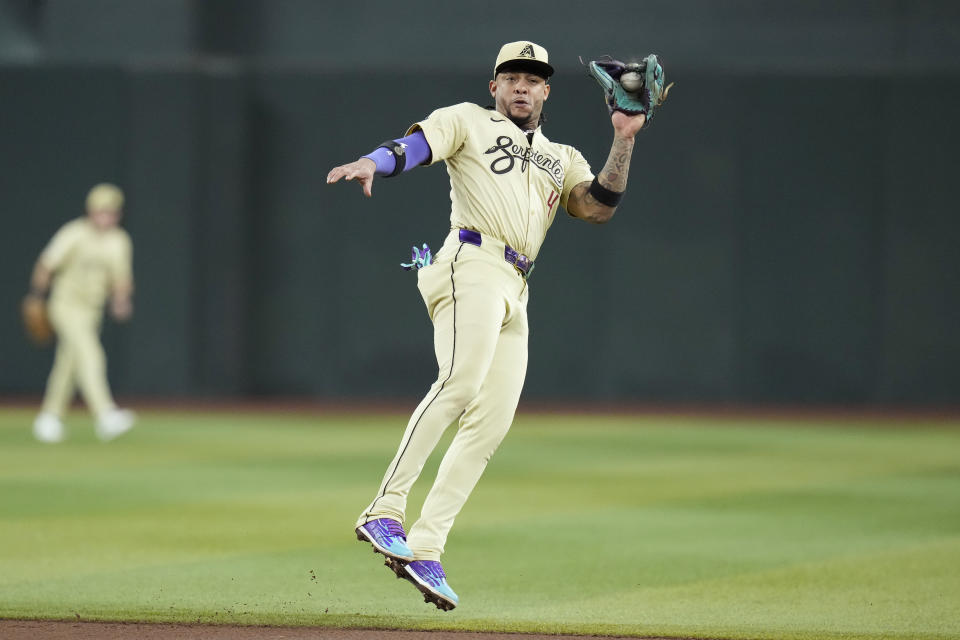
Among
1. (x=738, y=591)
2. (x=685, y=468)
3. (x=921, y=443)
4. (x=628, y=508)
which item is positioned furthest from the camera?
(x=921, y=443)

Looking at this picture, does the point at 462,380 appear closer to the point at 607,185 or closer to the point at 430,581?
the point at 430,581

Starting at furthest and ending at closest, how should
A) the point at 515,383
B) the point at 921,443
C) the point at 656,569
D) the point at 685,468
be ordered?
the point at 921,443 → the point at 685,468 → the point at 656,569 → the point at 515,383

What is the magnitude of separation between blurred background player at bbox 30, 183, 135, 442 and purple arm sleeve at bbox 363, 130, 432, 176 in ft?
30.9

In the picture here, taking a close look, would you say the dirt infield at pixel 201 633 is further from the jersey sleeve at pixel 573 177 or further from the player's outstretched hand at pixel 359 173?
the jersey sleeve at pixel 573 177

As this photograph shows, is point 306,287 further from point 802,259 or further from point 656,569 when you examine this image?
point 656,569

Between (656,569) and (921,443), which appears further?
(921,443)

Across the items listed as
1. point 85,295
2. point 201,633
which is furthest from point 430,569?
point 85,295

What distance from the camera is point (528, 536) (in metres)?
8.68

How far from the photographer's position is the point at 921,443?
15.2 m

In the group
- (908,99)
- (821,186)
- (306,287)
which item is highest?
(908,99)

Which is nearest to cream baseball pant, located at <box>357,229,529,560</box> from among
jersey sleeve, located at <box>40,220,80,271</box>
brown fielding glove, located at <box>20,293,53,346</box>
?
jersey sleeve, located at <box>40,220,80,271</box>

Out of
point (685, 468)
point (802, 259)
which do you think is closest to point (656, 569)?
point (685, 468)

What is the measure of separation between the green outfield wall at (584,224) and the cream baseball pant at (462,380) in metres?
13.5

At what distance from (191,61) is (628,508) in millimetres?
12326
